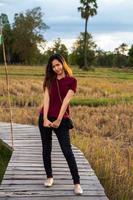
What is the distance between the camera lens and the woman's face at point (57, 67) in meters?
6.60

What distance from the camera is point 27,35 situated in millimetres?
84188

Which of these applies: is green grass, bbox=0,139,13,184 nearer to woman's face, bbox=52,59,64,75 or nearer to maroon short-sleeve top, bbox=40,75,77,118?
maroon short-sleeve top, bbox=40,75,77,118

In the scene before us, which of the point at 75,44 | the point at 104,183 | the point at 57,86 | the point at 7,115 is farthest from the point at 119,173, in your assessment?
the point at 75,44

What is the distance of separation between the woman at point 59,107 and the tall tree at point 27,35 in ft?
249

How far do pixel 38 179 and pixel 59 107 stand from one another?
1.10 m

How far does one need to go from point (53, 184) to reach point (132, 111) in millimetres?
12022

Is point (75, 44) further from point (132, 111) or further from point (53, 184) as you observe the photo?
point (53, 184)

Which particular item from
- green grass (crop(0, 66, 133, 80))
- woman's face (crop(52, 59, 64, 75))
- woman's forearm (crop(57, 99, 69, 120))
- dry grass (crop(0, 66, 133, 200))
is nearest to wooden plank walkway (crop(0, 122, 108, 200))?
dry grass (crop(0, 66, 133, 200))

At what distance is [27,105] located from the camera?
2081 centimetres

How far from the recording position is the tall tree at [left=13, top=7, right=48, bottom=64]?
83.1 m

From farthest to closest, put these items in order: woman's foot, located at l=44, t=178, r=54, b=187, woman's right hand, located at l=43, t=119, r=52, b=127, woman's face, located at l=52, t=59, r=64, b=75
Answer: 1. woman's foot, located at l=44, t=178, r=54, b=187
2. woman's face, located at l=52, t=59, r=64, b=75
3. woman's right hand, located at l=43, t=119, r=52, b=127

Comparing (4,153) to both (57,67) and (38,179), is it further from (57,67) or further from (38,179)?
(57,67)

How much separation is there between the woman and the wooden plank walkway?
0.76ft

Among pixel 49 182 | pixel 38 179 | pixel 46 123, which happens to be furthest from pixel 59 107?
pixel 38 179
